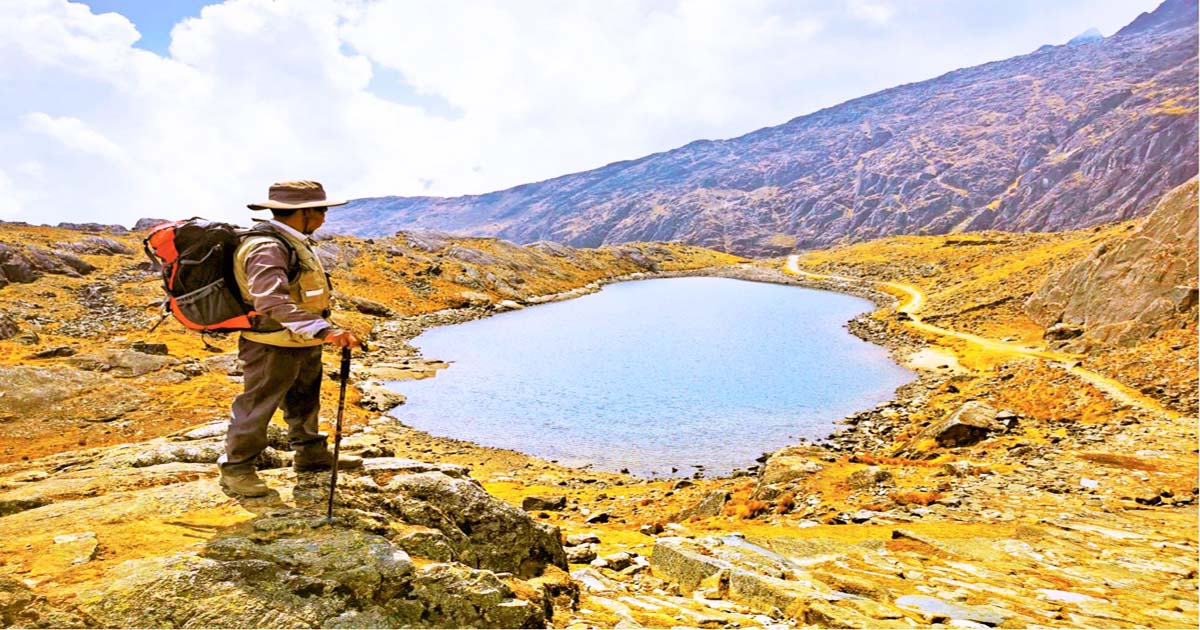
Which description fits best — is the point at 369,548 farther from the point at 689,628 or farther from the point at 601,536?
the point at 601,536

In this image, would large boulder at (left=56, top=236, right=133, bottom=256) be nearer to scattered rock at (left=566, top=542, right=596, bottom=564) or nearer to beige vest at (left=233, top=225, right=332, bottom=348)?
scattered rock at (left=566, top=542, right=596, bottom=564)

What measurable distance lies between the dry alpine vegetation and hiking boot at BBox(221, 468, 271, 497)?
0.14 metres

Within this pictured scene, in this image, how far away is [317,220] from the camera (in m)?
6.98

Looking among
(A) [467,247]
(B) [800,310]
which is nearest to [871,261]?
(B) [800,310]

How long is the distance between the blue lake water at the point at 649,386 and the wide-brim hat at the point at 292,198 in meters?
20.3

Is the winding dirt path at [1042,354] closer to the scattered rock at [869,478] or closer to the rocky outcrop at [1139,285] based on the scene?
the rocky outcrop at [1139,285]

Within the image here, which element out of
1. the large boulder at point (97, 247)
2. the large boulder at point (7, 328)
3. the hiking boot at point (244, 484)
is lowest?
the hiking boot at point (244, 484)

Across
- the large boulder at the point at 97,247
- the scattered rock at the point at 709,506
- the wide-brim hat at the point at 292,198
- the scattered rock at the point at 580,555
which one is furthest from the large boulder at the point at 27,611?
the large boulder at the point at 97,247

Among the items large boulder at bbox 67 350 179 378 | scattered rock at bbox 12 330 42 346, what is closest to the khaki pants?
large boulder at bbox 67 350 179 378

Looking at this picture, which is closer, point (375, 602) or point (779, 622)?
point (375, 602)

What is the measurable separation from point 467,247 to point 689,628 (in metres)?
101

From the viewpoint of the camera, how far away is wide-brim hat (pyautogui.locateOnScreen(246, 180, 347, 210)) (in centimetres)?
661

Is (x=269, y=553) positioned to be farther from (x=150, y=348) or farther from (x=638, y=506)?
(x=150, y=348)

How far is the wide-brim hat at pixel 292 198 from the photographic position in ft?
21.7
